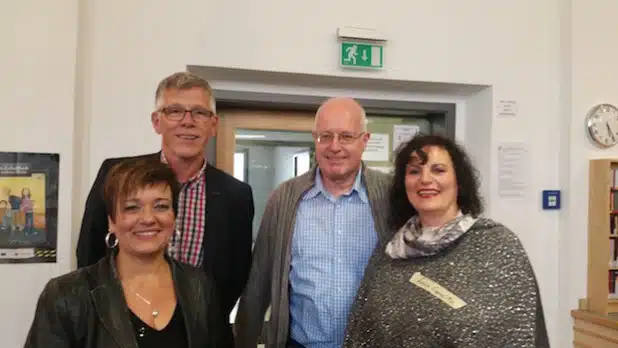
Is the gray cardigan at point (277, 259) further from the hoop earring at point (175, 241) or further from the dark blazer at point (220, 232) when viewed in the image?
the hoop earring at point (175, 241)

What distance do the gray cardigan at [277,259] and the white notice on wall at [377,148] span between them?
1396 millimetres

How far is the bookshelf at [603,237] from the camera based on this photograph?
307 cm

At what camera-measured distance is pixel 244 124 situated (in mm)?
3178

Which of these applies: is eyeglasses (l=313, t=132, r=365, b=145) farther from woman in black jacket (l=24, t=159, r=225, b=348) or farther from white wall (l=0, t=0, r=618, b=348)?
white wall (l=0, t=0, r=618, b=348)

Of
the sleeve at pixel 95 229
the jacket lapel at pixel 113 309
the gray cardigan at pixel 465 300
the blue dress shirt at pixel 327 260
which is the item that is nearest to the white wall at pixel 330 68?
the sleeve at pixel 95 229

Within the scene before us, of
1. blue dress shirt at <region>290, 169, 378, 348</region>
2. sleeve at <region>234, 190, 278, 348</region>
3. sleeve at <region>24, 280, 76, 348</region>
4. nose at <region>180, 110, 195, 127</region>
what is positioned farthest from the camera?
sleeve at <region>234, 190, 278, 348</region>

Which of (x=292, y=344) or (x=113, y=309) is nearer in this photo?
(x=113, y=309)

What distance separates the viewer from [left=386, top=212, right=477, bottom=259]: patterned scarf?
1521mm

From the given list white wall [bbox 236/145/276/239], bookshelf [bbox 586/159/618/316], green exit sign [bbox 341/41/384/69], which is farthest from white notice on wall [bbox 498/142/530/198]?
white wall [bbox 236/145/276/239]

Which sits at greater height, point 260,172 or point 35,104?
point 35,104

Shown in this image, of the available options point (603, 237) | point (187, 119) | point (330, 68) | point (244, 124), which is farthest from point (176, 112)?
point (603, 237)

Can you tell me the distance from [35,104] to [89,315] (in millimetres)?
1444

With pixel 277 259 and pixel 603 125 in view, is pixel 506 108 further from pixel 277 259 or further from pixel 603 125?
pixel 277 259

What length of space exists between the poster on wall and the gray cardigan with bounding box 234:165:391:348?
965 mm
